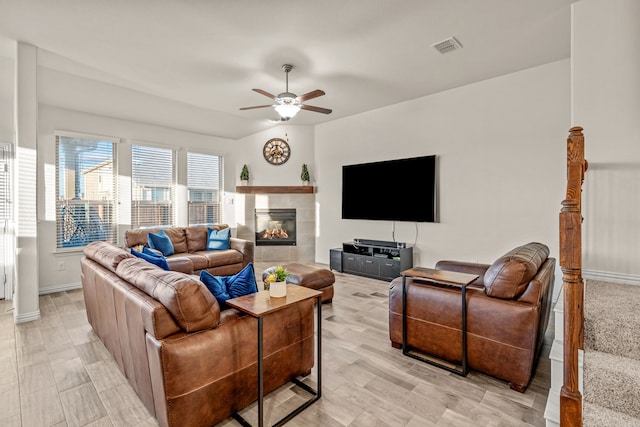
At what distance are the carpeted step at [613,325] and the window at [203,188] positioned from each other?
6.53m

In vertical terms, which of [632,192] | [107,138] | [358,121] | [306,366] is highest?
[358,121]

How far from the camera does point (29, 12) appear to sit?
9.09ft

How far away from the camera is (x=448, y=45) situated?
3344 mm

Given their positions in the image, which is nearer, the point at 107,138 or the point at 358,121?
the point at 107,138

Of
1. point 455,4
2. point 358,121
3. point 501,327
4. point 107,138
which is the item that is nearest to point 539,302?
point 501,327

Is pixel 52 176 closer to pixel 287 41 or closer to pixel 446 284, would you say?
pixel 287 41

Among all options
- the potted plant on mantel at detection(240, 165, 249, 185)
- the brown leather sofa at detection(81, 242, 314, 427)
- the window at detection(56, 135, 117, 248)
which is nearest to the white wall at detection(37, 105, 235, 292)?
the window at detection(56, 135, 117, 248)

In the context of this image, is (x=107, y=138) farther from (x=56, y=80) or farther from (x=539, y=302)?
(x=539, y=302)

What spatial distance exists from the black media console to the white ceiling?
2.52m

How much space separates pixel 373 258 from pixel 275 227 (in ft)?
8.58

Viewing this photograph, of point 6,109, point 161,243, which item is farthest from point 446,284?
point 6,109

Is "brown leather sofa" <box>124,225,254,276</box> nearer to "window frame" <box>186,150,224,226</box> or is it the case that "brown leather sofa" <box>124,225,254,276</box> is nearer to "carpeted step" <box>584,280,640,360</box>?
"window frame" <box>186,150,224,226</box>

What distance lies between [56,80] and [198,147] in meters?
A: 2.77

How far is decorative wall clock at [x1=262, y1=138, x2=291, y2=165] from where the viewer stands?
6.77 metres
